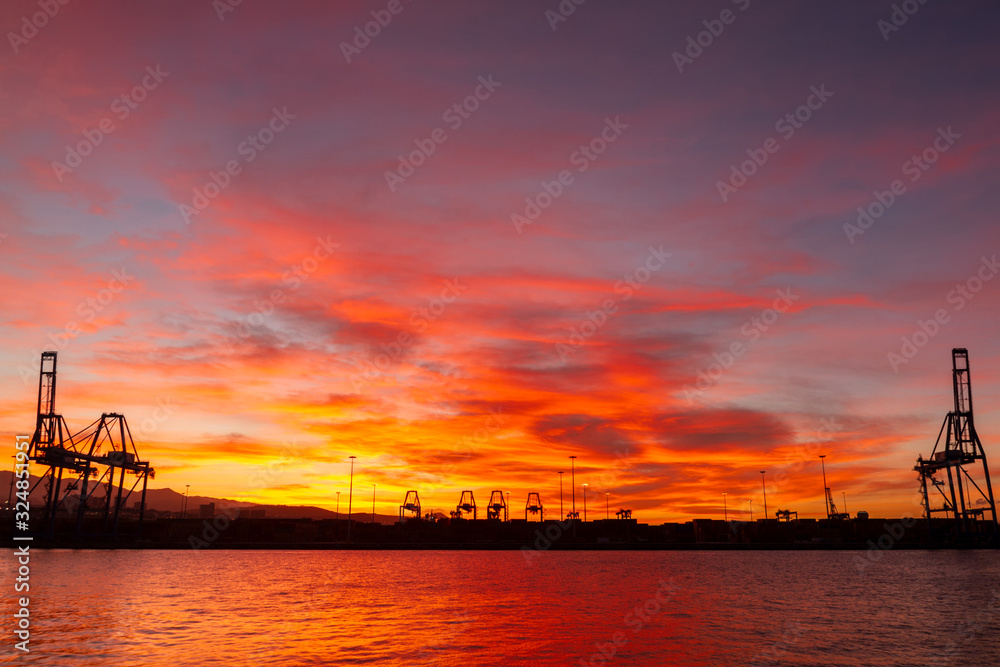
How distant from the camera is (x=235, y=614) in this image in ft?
130

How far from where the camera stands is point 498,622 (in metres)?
36.9

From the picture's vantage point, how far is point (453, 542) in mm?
181875

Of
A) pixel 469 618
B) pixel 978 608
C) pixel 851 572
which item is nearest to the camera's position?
pixel 469 618

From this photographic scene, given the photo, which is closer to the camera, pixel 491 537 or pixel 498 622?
pixel 498 622

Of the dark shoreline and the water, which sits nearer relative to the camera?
the water

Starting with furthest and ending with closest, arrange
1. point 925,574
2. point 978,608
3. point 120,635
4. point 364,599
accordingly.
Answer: point 925,574
point 364,599
point 978,608
point 120,635

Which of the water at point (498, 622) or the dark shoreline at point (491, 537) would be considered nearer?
the water at point (498, 622)

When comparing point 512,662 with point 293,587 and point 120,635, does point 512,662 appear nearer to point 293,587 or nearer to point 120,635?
point 120,635

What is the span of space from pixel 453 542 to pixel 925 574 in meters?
123

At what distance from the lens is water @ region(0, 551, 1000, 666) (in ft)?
90.6

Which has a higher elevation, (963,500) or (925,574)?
(963,500)

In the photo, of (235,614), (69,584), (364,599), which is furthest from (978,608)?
(69,584)

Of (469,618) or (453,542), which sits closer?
(469,618)

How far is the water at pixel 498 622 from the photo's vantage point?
27625 mm
